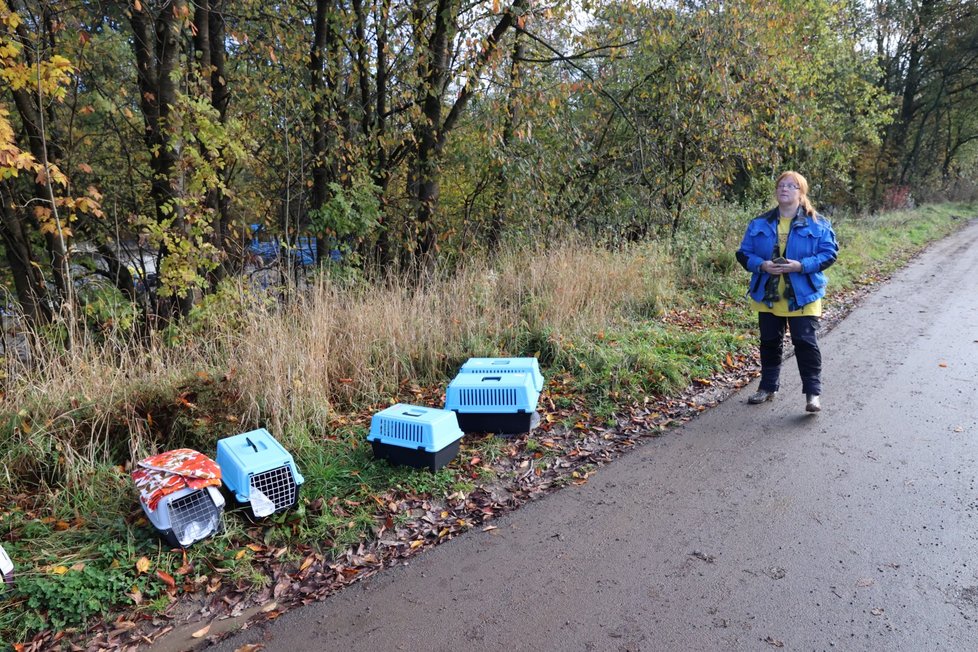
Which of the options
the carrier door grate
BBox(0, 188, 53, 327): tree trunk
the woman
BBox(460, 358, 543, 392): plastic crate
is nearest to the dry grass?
BBox(460, 358, 543, 392): plastic crate

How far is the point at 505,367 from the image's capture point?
4605 millimetres

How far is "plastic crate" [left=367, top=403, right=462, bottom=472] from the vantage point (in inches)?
147

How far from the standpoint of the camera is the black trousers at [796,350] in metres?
4.74

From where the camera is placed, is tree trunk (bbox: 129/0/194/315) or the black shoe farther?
tree trunk (bbox: 129/0/194/315)

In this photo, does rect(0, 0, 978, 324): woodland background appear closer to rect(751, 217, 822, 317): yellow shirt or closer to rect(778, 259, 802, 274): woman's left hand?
rect(751, 217, 822, 317): yellow shirt

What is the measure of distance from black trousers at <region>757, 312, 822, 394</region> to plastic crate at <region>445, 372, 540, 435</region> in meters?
2.20

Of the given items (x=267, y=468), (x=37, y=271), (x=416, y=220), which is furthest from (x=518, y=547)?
(x=37, y=271)

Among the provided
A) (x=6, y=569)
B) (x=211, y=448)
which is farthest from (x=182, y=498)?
(x=211, y=448)

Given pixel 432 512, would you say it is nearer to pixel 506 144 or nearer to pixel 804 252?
pixel 804 252

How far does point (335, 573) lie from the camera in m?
2.99

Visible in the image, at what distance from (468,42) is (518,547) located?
688 cm

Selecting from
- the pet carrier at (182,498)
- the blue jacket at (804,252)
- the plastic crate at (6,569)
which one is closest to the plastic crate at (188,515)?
the pet carrier at (182,498)

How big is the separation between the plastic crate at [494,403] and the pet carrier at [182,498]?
68.0 inches

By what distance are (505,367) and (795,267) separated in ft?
8.02
